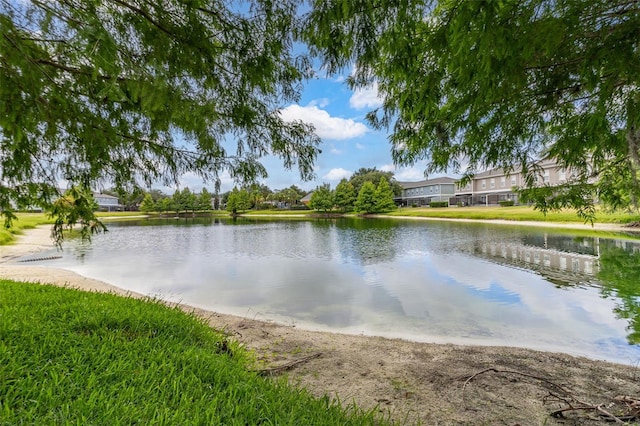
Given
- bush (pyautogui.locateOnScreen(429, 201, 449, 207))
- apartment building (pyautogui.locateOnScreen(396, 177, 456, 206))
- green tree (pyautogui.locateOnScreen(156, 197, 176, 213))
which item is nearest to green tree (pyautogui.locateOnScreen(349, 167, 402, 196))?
apartment building (pyautogui.locateOnScreen(396, 177, 456, 206))

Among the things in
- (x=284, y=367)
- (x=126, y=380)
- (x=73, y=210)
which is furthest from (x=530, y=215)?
(x=126, y=380)

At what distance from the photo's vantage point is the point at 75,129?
2.72 m

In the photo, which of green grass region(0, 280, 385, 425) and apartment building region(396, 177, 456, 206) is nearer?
green grass region(0, 280, 385, 425)

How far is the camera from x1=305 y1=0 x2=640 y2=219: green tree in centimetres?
195

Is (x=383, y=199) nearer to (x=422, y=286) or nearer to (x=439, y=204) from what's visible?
(x=439, y=204)

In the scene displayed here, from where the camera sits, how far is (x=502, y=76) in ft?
7.74

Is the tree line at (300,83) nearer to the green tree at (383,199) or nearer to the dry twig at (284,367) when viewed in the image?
the dry twig at (284,367)

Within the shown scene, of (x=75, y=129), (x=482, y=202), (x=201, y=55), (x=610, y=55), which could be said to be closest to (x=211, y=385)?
(x=75, y=129)

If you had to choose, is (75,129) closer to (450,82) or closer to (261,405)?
(261,405)

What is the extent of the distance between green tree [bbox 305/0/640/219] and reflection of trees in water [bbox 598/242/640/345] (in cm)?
338

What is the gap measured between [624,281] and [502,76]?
31.9ft

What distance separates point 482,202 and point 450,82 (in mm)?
51196

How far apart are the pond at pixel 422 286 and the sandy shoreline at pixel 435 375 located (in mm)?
872

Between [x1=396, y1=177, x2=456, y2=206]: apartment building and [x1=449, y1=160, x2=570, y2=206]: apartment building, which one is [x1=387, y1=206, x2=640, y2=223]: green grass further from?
[x1=396, y1=177, x2=456, y2=206]: apartment building
